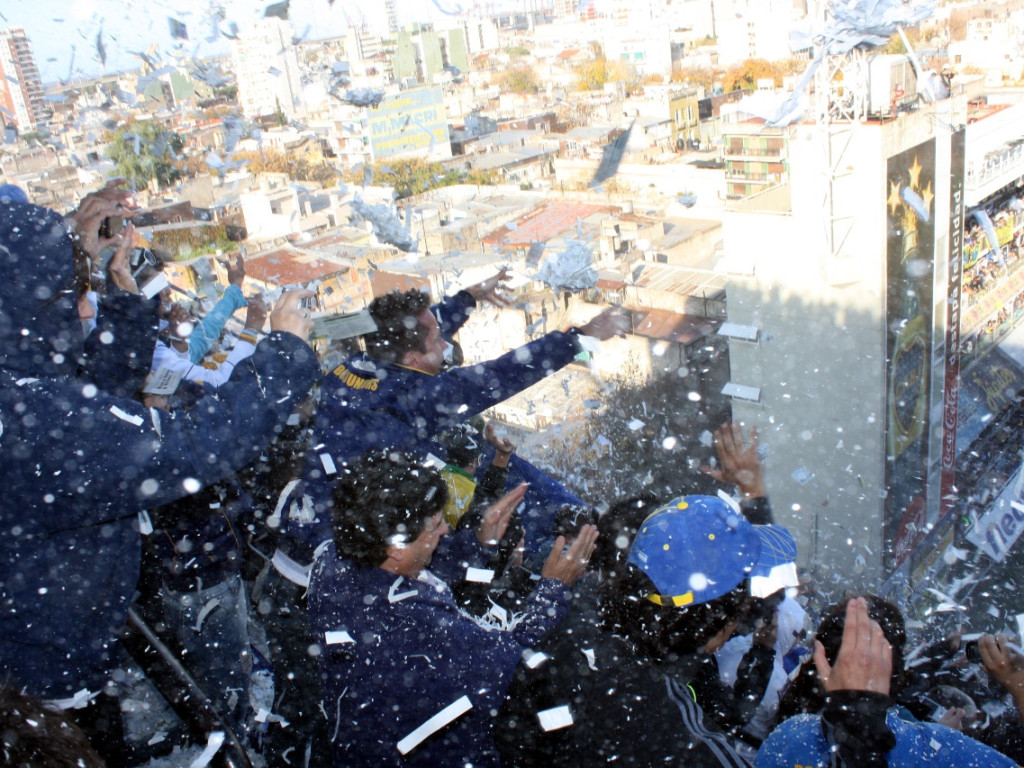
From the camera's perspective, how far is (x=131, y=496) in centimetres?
110

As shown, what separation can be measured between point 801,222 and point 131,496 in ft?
19.4

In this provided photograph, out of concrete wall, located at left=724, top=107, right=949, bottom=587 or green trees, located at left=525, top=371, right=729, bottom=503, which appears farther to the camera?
green trees, located at left=525, top=371, right=729, bottom=503

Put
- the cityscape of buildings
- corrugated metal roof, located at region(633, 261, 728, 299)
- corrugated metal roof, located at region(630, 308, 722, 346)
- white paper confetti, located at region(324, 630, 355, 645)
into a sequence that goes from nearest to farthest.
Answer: white paper confetti, located at region(324, 630, 355, 645)
the cityscape of buildings
corrugated metal roof, located at region(630, 308, 722, 346)
corrugated metal roof, located at region(633, 261, 728, 299)

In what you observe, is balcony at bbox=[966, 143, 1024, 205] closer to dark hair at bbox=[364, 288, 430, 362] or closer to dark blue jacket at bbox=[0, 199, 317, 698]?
dark hair at bbox=[364, 288, 430, 362]

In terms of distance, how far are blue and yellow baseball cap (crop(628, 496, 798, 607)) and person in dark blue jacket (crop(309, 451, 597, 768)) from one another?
0.21 metres

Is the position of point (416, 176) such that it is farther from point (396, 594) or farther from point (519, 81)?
point (519, 81)

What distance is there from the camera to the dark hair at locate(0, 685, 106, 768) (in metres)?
0.79

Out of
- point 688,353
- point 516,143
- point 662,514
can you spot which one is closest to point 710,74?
point 516,143

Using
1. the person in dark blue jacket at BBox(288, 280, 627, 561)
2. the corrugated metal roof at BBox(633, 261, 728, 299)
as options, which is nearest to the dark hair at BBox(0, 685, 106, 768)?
the person in dark blue jacket at BBox(288, 280, 627, 561)

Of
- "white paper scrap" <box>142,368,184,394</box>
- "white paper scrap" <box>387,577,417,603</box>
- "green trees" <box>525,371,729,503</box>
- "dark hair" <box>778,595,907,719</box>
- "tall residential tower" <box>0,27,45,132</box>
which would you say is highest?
"tall residential tower" <box>0,27,45,132</box>

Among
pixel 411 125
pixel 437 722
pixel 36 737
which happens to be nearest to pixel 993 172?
pixel 437 722

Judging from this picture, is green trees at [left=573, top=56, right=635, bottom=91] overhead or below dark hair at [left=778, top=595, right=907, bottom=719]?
overhead

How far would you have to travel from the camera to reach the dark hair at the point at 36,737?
0.79m

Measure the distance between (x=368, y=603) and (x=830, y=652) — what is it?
2.60 feet
